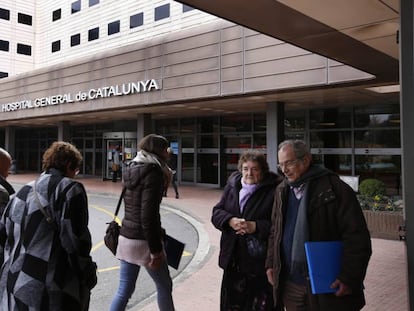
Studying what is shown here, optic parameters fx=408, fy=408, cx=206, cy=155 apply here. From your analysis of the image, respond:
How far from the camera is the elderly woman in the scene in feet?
10.9

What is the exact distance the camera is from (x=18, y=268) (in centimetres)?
263

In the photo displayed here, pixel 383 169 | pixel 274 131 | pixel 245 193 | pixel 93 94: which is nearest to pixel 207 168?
pixel 93 94

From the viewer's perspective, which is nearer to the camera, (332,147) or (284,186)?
(284,186)

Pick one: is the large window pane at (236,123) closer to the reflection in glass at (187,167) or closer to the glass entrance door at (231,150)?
the glass entrance door at (231,150)

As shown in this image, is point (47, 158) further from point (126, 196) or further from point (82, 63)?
point (82, 63)

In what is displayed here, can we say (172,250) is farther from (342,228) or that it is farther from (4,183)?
(342,228)

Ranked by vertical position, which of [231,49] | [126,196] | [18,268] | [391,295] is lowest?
[391,295]

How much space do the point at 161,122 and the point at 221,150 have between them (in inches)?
175

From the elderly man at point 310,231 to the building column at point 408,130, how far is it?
266 mm

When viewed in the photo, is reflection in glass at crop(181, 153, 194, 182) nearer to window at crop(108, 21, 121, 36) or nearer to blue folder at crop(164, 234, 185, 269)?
window at crop(108, 21, 121, 36)

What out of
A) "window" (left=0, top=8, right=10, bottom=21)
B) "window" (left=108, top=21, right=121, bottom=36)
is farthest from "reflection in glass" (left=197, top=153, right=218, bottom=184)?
"window" (left=0, top=8, right=10, bottom=21)

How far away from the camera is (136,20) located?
27141mm

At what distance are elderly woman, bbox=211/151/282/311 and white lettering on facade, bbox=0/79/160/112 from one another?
1137 centimetres

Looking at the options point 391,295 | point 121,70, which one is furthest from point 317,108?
point 391,295
